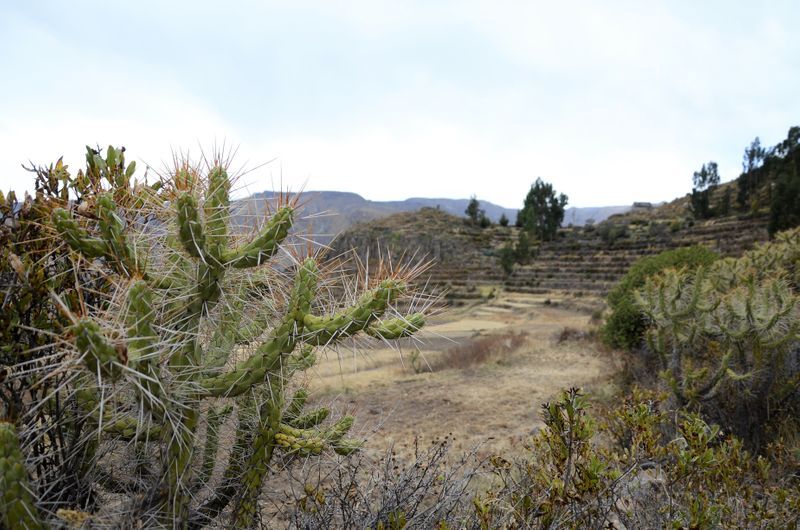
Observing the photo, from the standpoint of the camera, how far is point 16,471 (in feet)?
5.40

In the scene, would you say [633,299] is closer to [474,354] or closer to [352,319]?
[474,354]

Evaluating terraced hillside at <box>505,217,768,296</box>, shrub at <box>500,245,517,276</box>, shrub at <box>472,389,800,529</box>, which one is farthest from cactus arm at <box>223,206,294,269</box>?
shrub at <box>500,245,517,276</box>

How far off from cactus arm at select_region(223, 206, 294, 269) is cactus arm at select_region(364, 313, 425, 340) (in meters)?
0.61

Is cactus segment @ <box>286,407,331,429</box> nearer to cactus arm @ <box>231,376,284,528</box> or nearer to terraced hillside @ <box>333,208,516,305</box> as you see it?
cactus arm @ <box>231,376,284,528</box>

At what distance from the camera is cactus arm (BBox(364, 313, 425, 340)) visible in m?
2.32

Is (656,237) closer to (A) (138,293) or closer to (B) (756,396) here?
(B) (756,396)

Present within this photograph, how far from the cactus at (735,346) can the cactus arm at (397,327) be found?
3955 millimetres

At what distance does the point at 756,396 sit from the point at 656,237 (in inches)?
1333

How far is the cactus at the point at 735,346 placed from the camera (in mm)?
5059

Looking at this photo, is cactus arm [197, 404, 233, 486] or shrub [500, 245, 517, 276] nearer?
cactus arm [197, 404, 233, 486]

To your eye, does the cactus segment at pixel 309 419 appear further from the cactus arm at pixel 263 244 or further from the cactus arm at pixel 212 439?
the cactus arm at pixel 263 244

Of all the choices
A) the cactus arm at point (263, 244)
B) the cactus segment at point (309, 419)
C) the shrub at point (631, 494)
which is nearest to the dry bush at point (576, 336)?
the shrub at point (631, 494)

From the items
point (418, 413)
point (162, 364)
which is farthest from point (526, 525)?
point (418, 413)

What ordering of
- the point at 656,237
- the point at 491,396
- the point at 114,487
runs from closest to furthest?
1. the point at 114,487
2. the point at 491,396
3. the point at 656,237
